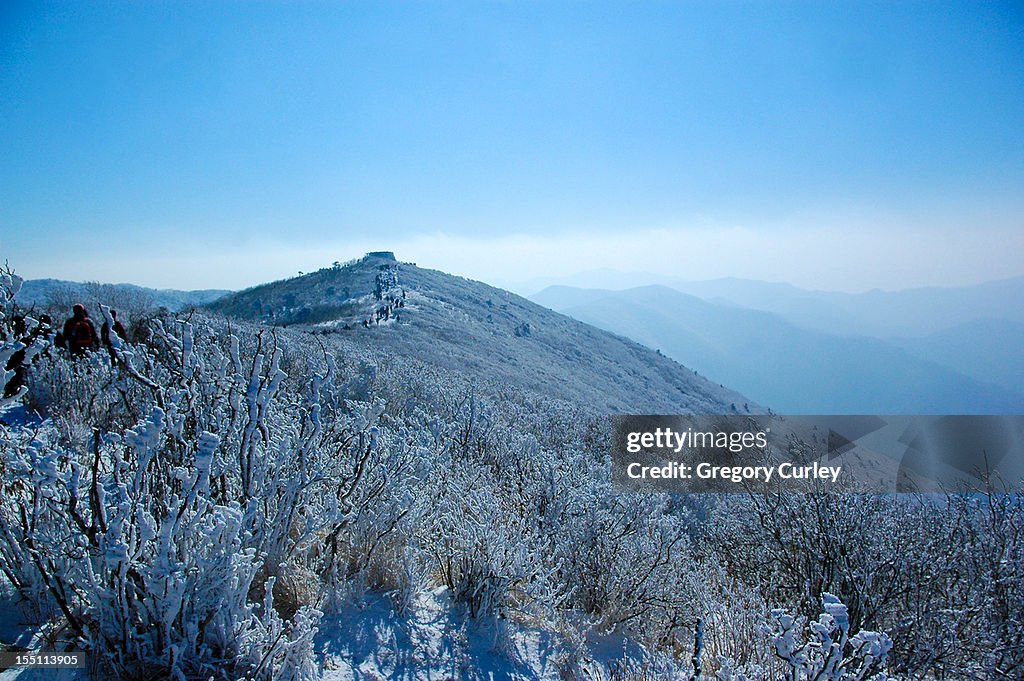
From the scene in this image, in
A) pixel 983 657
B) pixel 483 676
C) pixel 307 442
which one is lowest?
pixel 983 657

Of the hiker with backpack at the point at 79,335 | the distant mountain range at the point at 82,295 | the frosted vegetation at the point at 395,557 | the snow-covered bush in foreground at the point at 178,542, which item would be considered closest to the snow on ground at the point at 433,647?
the frosted vegetation at the point at 395,557

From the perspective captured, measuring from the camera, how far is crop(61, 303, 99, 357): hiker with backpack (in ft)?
Answer: 21.9

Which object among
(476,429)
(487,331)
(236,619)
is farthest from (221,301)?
(236,619)

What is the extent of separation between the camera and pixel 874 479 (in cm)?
580

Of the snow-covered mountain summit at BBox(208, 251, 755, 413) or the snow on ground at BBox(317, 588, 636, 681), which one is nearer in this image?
the snow on ground at BBox(317, 588, 636, 681)

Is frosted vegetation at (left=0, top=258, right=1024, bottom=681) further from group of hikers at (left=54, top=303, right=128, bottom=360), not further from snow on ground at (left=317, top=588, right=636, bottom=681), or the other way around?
group of hikers at (left=54, top=303, right=128, bottom=360)

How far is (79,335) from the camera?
684cm

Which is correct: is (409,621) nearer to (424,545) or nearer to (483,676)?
(483,676)

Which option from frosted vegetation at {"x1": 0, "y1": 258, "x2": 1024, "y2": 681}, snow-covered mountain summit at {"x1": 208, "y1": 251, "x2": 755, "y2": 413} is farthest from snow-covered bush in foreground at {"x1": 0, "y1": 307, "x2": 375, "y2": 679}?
snow-covered mountain summit at {"x1": 208, "y1": 251, "x2": 755, "y2": 413}

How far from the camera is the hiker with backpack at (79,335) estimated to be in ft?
21.9

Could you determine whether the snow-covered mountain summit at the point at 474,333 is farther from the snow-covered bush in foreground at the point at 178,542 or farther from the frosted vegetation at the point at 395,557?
the snow-covered bush in foreground at the point at 178,542

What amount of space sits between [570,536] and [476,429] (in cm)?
306

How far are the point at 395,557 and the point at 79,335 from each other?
6.24 metres

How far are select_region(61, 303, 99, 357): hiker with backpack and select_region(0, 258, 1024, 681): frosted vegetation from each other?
996mm
